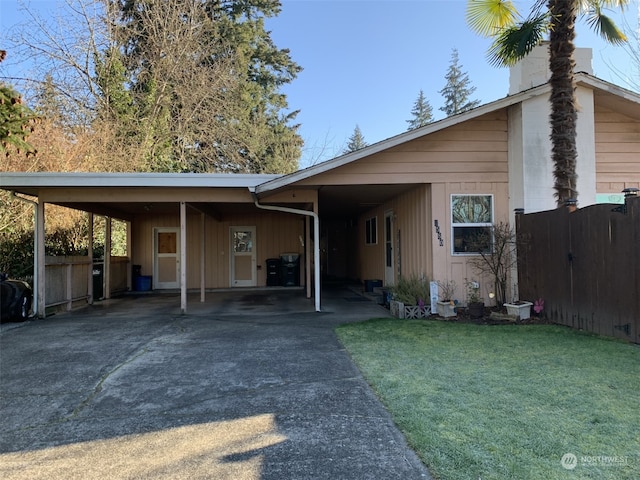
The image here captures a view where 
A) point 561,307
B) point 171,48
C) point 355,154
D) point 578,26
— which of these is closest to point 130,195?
point 355,154

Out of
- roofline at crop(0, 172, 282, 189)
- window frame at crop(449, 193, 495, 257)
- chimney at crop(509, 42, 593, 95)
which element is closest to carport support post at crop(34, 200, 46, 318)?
roofline at crop(0, 172, 282, 189)

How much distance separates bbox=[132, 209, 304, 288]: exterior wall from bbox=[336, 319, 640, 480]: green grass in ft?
24.6

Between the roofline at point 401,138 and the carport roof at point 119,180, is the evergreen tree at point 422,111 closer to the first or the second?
the roofline at point 401,138

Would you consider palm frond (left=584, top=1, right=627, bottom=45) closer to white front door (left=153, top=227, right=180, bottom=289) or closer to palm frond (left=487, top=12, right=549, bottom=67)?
palm frond (left=487, top=12, right=549, bottom=67)

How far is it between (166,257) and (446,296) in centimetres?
920

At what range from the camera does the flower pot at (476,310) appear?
6953mm

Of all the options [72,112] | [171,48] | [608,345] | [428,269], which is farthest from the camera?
[171,48]

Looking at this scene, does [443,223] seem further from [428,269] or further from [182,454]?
[182,454]

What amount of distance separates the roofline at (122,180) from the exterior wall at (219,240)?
200 inches

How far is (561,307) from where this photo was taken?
20.1 feet

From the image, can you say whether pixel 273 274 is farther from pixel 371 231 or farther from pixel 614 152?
pixel 614 152

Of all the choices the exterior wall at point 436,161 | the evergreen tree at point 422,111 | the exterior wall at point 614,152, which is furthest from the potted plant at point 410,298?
the evergreen tree at point 422,111

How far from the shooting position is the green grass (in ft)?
7.62

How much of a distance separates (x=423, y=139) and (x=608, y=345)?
449 centimetres
